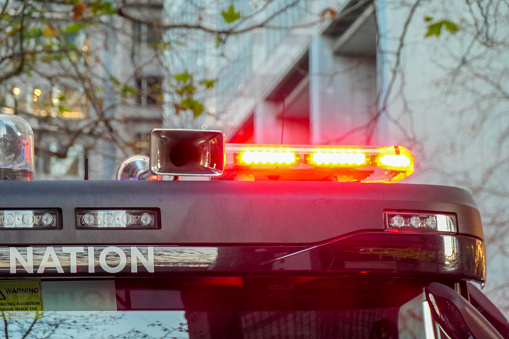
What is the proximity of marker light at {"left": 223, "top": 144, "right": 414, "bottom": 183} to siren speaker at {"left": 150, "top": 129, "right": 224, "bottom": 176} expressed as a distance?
0.37 ft

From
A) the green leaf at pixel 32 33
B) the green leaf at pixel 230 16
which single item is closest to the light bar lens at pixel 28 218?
the green leaf at pixel 230 16

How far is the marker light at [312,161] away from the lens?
7.26ft

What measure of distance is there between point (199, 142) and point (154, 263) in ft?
1.23

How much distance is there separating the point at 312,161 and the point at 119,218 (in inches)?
24.7

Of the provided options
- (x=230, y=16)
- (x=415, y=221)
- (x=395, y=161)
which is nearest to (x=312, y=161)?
(x=395, y=161)

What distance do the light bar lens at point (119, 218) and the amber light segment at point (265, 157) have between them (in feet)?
1.23

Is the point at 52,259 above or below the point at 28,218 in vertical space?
below

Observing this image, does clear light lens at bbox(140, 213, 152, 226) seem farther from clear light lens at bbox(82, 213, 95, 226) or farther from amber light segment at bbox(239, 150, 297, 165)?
amber light segment at bbox(239, 150, 297, 165)

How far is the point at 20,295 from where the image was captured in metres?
2.04

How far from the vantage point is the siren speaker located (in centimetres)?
208

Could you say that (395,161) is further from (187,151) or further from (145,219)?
(145,219)

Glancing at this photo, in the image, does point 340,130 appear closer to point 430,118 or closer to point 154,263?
point 430,118

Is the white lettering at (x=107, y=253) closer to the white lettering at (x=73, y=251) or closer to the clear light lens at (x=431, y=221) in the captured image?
the white lettering at (x=73, y=251)

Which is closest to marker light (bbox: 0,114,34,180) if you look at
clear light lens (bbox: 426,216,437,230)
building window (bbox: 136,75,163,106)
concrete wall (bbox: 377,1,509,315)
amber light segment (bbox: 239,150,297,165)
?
amber light segment (bbox: 239,150,297,165)
